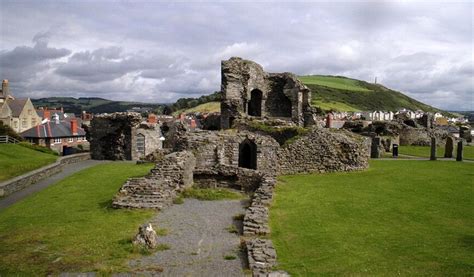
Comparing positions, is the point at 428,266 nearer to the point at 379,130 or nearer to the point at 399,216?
the point at 399,216

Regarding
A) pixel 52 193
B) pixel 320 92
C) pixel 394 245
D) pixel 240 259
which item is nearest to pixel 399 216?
pixel 394 245

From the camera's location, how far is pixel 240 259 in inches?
420

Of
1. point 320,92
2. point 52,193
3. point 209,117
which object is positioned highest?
point 320,92

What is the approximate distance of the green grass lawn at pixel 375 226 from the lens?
9805 mm

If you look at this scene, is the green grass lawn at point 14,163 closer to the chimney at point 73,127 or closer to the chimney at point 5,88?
the chimney at point 73,127

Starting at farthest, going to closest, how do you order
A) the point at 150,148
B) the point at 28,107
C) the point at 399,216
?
the point at 28,107 < the point at 150,148 < the point at 399,216

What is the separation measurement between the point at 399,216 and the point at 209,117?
2480 centimetres

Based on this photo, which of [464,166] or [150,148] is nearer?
[464,166]

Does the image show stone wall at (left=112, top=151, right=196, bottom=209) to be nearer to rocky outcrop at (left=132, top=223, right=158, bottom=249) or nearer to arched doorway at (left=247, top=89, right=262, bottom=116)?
rocky outcrop at (left=132, top=223, right=158, bottom=249)

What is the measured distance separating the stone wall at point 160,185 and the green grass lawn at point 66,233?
663 millimetres

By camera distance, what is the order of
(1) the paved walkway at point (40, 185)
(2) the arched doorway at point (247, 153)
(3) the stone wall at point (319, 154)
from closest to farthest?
(1) the paved walkway at point (40, 185) < (3) the stone wall at point (319, 154) < (2) the arched doorway at point (247, 153)

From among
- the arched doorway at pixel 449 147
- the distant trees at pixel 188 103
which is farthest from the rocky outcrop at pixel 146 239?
the distant trees at pixel 188 103

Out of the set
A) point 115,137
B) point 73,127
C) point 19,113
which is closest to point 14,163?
point 115,137

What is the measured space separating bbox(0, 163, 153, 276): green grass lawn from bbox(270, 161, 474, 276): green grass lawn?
458cm
